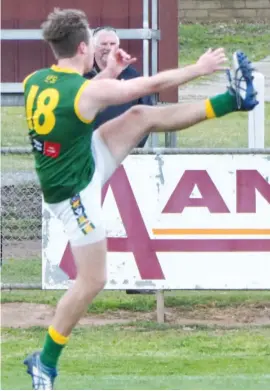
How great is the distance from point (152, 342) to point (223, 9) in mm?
20805

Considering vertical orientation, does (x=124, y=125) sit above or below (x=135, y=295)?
above

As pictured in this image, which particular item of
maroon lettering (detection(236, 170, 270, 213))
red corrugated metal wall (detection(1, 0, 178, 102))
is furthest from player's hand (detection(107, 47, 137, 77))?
red corrugated metal wall (detection(1, 0, 178, 102))

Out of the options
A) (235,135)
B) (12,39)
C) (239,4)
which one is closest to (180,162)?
(12,39)

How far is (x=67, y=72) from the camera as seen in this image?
22.1 ft

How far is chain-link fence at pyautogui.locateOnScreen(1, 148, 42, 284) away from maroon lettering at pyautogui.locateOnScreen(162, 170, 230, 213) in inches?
68.9

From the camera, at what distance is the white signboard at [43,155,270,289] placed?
31.8 ft

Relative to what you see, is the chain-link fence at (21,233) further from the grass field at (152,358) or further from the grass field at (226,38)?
the grass field at (226,38)

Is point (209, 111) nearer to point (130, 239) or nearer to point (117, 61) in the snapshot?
point (117, 61)

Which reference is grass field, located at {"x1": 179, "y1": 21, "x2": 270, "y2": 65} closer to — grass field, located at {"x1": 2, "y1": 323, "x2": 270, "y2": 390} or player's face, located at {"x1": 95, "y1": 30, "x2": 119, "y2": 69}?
player's face, located at {"x1": 95, "y1": 30, "x2": 119, "y2": 69}

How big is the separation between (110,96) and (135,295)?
4.80 meters

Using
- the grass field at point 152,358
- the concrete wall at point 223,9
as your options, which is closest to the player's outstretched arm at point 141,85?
the grass field at point 152,358

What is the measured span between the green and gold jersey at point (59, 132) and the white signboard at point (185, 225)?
282 cm

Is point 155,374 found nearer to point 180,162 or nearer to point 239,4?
point 180,162

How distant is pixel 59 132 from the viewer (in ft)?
22.1
